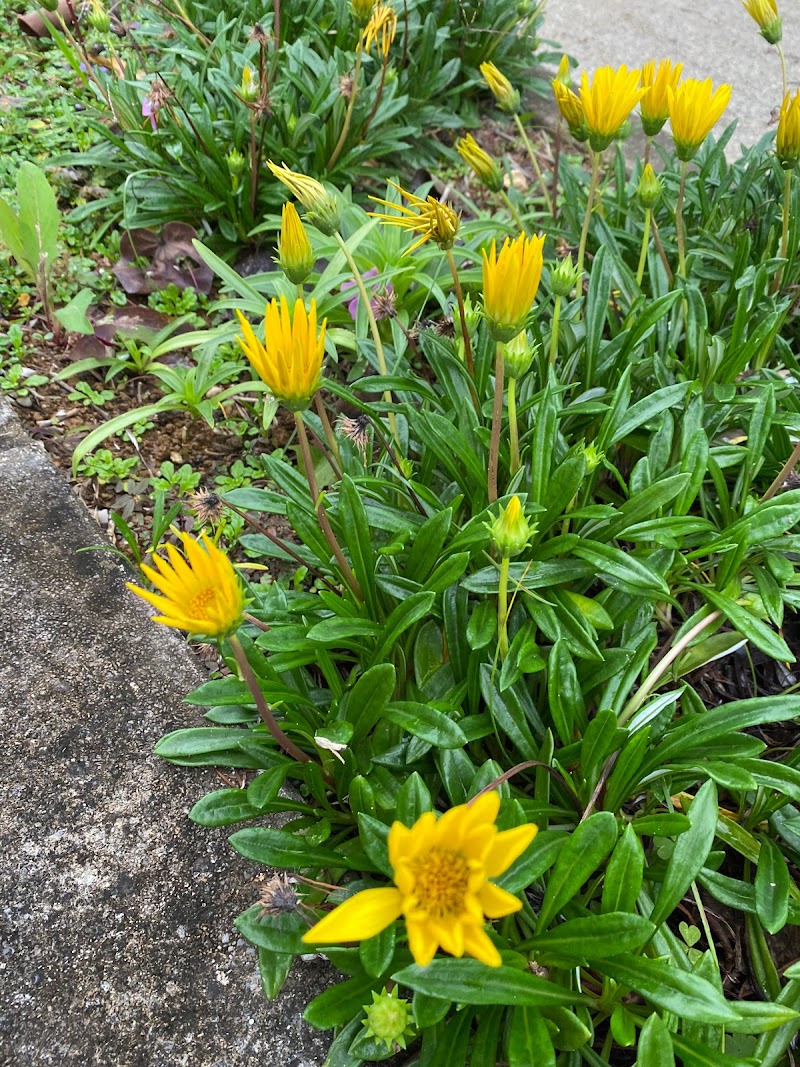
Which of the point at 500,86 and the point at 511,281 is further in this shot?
the point at 500,86

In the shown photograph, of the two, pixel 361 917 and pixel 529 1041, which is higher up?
pixel 361 917

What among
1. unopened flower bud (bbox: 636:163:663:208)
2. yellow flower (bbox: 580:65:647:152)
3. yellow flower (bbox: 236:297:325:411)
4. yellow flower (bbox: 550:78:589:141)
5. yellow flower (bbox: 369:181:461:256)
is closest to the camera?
yellow flower (bbox: 236:297:325:411)

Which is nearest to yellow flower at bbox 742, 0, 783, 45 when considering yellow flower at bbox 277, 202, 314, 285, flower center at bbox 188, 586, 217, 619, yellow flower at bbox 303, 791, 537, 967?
yellow flower at bbox 277, 202, 314, 285

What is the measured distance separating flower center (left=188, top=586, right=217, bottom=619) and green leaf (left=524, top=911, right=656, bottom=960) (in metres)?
0.61

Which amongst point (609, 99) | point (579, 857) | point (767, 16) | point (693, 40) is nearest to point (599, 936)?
point (579, 857)

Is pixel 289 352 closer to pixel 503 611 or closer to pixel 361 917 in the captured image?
pixel 503 611

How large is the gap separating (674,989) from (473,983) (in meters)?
0.25

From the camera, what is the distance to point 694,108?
157 centimetres

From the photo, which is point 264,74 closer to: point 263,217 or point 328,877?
point 263,217

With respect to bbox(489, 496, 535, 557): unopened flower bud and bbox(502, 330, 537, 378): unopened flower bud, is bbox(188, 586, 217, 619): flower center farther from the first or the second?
bbox(502, 330, 537, 378): unopened flower bud

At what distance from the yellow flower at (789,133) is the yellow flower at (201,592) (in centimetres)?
143

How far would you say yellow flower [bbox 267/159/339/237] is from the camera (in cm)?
135

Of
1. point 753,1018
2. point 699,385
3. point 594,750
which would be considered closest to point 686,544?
point 699,385

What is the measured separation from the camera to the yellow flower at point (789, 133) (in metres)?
1.61
